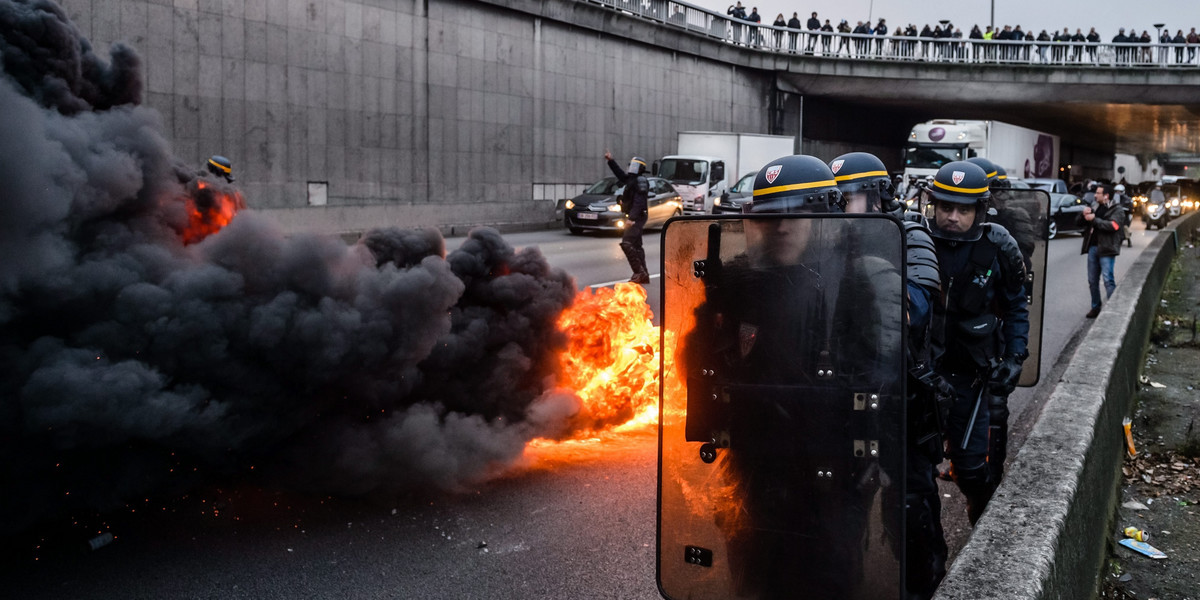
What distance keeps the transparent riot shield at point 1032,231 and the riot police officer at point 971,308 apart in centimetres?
188

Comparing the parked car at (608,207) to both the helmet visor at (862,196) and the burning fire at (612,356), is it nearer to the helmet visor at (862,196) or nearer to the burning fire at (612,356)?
the burning fire at (612,356)

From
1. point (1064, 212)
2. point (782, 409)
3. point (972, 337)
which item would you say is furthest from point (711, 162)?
point (782, 409)

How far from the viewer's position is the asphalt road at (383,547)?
394 centimetres

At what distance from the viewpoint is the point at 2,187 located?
12.2ft

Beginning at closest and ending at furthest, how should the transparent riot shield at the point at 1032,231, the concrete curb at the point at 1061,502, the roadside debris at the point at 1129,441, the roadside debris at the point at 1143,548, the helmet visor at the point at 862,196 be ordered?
the concrete curb at the point at 1061,502 < the helmet visor at the point at 862,196 < the roadside debris at the point at 1143,548 < the roadside debris at the point at 1129,441 < the transparent riot shield at the point at 1032,231

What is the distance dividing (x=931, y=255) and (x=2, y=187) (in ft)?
10.9

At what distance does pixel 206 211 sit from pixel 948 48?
35.5 meters

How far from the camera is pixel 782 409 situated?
280 cm

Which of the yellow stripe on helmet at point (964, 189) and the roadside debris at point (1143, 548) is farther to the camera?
the yellow stripe on helmet at point (964, 189)

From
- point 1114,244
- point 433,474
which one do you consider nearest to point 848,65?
point 1114,244

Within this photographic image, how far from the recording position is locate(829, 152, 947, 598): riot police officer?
10.4 feet

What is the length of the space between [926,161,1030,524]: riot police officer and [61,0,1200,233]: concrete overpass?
13.9 m

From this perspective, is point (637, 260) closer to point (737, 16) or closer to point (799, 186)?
point (799, 186)

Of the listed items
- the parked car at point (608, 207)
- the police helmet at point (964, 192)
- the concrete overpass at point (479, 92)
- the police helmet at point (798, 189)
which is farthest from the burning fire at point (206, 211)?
→ the parked car at point (608, 207)
